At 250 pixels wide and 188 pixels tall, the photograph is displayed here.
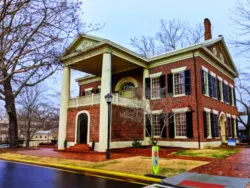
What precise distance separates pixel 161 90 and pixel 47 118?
20705 millimetres

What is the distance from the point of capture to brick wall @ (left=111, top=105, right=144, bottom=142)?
672 inches

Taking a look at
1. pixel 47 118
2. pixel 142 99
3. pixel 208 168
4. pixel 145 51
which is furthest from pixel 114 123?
pixel 145 51

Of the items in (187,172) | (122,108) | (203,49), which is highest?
(203,49)

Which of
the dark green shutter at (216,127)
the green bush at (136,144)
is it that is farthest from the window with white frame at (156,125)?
the dark green shutter at (216,127)

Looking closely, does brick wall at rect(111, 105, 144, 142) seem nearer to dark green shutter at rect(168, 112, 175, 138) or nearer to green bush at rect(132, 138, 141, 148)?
green bush at rect(132, 138, 141, 148)

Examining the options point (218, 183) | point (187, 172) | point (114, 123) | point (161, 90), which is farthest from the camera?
point (161, 90)

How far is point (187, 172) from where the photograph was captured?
27.4 feet

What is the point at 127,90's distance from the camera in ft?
69.5

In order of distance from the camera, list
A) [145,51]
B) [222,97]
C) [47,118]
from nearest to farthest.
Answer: [222,97]
[47,118]
[145,51]

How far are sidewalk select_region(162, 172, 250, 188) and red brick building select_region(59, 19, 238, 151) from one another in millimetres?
8221

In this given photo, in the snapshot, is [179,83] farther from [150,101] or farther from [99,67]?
[99,67]

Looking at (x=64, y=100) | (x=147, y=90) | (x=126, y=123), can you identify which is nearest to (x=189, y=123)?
(x=147, y=90)

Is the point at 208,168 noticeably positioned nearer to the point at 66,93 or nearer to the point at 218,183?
the point at 218,183

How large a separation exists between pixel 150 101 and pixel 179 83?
120 inches
